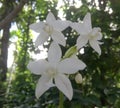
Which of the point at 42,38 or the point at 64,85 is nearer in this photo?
the point at 64,85

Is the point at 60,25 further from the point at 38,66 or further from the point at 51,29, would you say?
the point at 38,66

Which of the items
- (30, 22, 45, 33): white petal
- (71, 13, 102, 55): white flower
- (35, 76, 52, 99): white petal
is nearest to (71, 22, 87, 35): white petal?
(71, 13, 102, 55): white flower

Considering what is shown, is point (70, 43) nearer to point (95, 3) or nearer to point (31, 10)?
point (95, 3)

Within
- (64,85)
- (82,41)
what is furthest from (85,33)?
(64,85)

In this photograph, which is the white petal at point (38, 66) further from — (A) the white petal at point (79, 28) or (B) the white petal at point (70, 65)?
(A) the white petal at point (79, 28)

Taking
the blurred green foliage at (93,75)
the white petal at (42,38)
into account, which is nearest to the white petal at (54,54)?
the white petal at (42,38)

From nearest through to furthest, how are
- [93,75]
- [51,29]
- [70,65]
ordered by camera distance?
1. [70,65]
2. [51,29]
3. [93,75]

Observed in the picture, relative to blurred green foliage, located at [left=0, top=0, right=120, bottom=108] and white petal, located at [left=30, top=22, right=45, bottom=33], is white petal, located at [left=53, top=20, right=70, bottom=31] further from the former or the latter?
blurred green foliage, located at [left=0, top=0, right=120, bottom=108]
